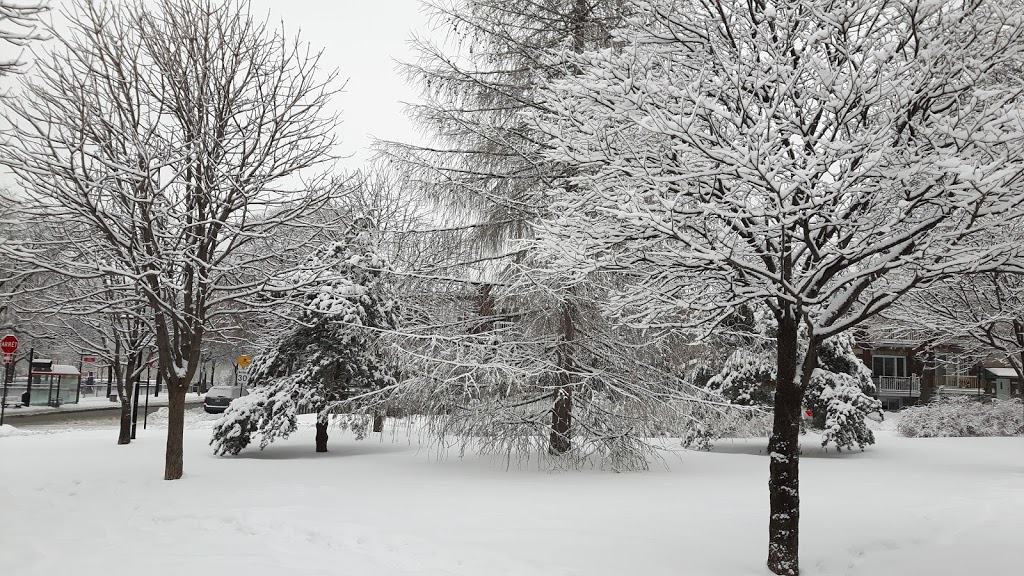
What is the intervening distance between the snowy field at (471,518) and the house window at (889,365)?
31385 mm

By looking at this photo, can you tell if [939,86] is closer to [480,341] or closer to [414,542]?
[414,542]

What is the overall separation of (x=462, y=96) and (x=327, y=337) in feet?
18.7

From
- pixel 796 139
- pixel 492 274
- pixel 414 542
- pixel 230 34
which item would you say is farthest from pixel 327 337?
pixel 796 139

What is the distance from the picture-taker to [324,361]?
14.4 meters

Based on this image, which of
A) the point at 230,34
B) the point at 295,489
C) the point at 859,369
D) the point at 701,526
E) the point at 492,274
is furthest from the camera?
the point at 859,369

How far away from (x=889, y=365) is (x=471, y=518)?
136 feet

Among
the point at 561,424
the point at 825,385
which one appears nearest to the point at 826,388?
the point at 825,385

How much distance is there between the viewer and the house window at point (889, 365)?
42125 millimetres

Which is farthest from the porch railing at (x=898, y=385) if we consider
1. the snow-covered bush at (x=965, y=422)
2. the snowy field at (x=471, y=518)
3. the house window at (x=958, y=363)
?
the snowy field at (x=471, y=518)

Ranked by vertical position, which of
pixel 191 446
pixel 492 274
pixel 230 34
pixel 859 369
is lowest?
pixel 191 446

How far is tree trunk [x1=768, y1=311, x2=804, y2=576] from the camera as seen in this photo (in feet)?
20.4

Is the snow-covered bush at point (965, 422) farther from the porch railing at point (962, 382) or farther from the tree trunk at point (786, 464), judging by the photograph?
the porch railing at point (962, 382)

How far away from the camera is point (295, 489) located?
9961mm

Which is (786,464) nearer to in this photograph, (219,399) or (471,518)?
(471,518)
